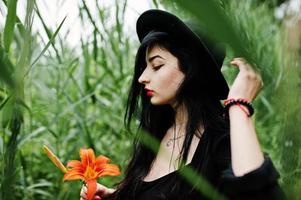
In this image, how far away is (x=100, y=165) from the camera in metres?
1.17

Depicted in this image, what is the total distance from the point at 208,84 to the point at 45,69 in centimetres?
130

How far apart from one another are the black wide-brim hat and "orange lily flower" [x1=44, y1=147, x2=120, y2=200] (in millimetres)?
362

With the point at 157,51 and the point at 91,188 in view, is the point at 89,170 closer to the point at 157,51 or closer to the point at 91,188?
the point at 91,188

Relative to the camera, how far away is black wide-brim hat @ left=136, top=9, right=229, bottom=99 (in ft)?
4.32

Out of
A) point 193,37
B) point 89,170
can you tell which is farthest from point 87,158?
point 193,37

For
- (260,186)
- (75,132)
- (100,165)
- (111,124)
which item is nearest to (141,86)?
(100,165)

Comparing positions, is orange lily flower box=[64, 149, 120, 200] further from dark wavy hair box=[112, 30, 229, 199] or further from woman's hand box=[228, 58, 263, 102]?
woman's hand box=[228, 58, 263, 102]

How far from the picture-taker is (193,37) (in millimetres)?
1319

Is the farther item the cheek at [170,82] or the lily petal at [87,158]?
the cheek at [170,82]

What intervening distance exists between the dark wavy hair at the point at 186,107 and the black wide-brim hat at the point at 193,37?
1 cm

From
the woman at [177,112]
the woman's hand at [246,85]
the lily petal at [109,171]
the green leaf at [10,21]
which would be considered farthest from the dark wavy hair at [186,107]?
the green leaf at [10,21]

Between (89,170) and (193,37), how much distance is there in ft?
1.34

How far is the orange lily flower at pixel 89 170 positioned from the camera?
111 centimetres

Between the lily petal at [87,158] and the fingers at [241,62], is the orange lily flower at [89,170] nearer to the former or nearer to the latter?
the lily petal at [87,158]
